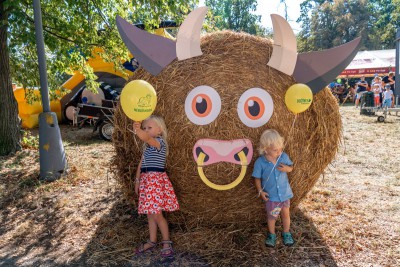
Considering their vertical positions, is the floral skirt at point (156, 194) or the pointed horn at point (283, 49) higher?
the pointed horn at point (283, 49)

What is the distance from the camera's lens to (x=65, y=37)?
673 cm

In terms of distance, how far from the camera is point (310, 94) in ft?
10.4

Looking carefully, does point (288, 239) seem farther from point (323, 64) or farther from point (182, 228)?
point (323, 64)

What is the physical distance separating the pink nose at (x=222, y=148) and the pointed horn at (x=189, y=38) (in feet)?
2.62

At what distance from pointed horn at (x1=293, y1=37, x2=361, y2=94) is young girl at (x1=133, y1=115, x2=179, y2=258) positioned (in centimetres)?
140

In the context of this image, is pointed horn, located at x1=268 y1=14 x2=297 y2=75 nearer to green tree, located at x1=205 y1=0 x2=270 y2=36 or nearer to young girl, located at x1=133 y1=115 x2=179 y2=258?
young girl, located at x1=133 y1=115 x2=179 y2=258

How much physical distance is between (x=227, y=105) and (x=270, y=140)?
Answer: 1.59 feet

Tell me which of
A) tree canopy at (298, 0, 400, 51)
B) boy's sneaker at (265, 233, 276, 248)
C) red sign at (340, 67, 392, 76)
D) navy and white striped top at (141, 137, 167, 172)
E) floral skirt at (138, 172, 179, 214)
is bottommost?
boy's sneaker at (265, 233, 276, 248)

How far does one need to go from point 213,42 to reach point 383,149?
557 cm

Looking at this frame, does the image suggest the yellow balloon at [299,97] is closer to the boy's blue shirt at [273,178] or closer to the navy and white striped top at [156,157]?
the boy's blue shirt at [273,178]

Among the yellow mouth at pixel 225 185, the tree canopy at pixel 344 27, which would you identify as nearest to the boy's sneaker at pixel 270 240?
the yellow mouth at pixel 225 185

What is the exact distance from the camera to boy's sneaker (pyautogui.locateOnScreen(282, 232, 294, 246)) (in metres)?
3.32

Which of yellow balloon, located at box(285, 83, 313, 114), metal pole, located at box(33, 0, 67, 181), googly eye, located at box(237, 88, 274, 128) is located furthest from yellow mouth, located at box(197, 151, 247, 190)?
metal pole, located at box(33, 0, 67, 181)

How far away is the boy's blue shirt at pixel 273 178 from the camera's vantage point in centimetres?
319
